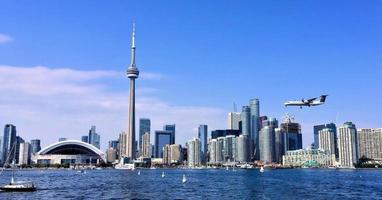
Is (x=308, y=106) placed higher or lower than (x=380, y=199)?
higher

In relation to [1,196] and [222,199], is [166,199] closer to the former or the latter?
[222,199]

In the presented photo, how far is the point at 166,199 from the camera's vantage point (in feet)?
289

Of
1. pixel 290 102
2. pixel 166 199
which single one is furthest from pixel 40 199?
pixel 290 102

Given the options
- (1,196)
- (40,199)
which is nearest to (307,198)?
(40,199)

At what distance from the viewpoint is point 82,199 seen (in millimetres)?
86750

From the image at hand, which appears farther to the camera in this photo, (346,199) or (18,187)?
(18,187)

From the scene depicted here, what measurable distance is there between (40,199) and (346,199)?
58.8 meters

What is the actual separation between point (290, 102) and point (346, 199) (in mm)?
23212

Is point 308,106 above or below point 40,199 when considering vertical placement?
above

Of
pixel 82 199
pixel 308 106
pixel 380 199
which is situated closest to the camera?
pixel 82 199

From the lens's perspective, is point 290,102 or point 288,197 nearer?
point 288,197

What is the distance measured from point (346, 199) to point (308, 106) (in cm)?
2064

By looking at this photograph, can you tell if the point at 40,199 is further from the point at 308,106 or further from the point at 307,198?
the point at 308,106

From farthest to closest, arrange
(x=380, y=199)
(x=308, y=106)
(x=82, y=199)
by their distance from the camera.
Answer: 1. (x=308, y=106)
2. (x=380, y=199)
3. (x=82, y=199)
